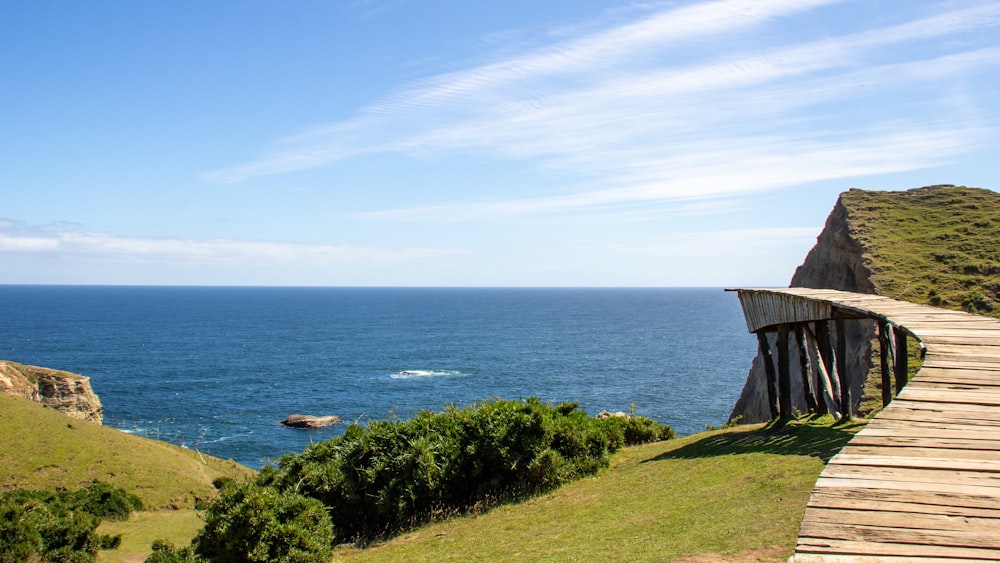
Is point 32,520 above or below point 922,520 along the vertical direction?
below

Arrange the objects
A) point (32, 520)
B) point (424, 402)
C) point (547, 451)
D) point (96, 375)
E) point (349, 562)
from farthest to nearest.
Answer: point (96, 375) → point (424, 402) → point (32, 520) → point (547, 451) → point (349, 562)

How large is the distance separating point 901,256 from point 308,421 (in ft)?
166

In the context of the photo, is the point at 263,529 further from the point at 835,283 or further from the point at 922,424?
the point at 835,283

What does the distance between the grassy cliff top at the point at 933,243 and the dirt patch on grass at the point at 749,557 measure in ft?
94.6

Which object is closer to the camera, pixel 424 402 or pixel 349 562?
pixel 349 562

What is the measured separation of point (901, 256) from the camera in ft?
136

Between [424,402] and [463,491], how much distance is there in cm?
5707

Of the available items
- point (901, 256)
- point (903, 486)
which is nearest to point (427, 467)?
point (903, 486)

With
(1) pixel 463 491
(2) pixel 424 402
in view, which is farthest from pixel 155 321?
(1) pixel 463 491

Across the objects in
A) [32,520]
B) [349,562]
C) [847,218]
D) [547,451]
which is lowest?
[32,520]

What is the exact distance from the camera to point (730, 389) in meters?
76.4

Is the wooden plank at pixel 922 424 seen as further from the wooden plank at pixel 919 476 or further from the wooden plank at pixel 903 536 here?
the wooden plank at pixel 903 536

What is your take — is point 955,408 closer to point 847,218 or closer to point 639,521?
point 639,521

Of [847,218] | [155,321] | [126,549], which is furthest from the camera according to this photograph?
[155,321]
